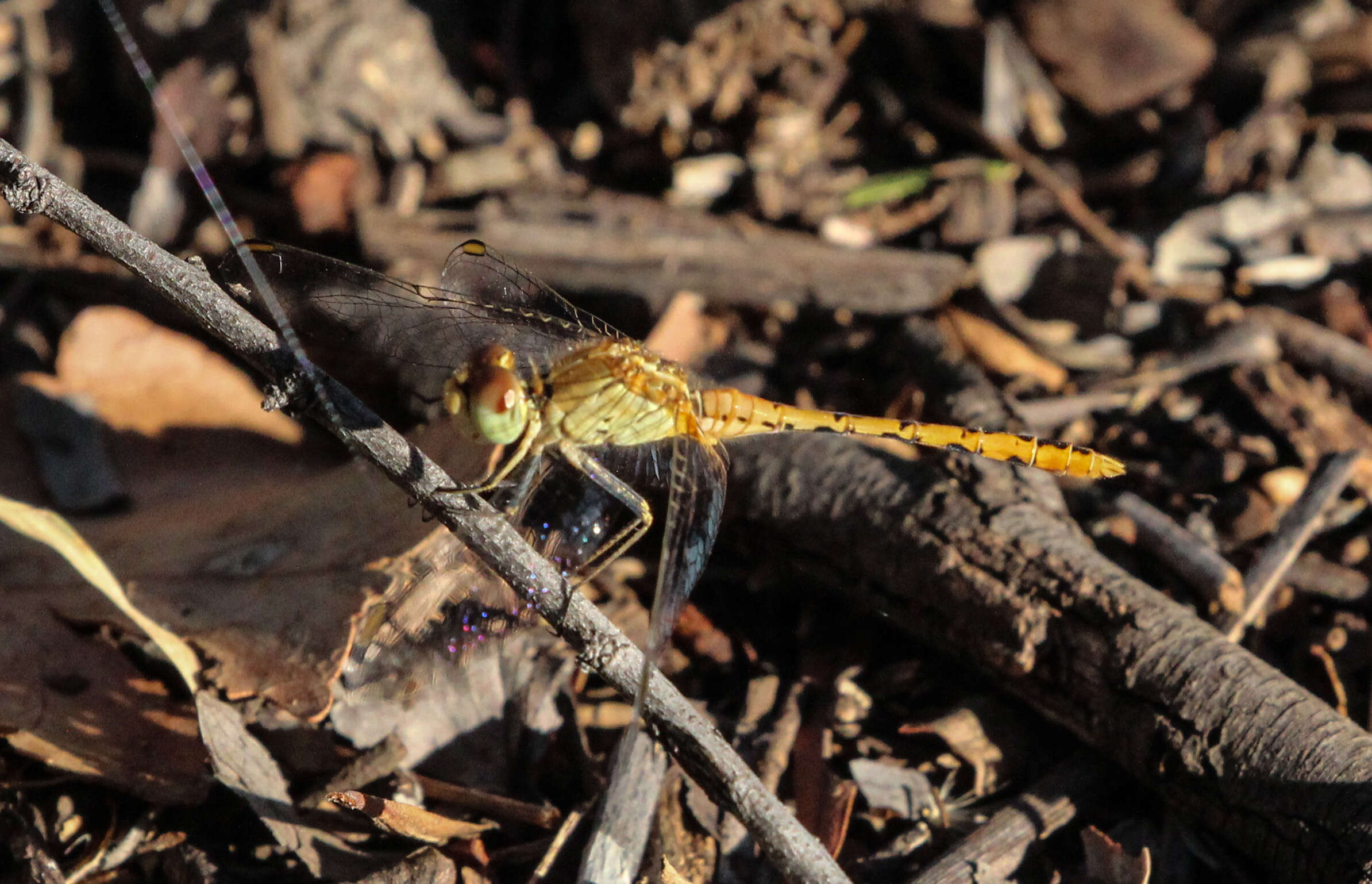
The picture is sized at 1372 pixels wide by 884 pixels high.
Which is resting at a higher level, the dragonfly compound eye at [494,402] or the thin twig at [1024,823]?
the dragonfly compound eye at [494,402]

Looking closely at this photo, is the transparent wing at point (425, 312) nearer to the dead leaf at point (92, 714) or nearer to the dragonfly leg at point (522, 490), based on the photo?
the dragonfly leg at point (522, 490)

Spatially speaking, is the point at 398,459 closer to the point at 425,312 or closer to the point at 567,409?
the point at 567,409

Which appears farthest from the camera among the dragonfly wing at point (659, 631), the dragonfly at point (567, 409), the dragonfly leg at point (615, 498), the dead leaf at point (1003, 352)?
the dead leaf at point (1003, 352)

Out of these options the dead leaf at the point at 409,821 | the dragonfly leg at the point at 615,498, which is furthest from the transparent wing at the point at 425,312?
the dead leaf at the point at 409,821

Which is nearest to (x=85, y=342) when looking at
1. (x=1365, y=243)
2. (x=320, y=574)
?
(x=320, y=574)

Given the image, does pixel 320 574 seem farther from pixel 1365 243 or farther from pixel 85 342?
pixel 1365 243

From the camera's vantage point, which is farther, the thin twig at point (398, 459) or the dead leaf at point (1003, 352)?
the dead leaf at point (1003, 352)

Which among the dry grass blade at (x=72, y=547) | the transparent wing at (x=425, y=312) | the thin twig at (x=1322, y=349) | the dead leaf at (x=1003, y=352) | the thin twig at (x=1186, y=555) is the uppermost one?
the transparent wing at (x=425, y=312)

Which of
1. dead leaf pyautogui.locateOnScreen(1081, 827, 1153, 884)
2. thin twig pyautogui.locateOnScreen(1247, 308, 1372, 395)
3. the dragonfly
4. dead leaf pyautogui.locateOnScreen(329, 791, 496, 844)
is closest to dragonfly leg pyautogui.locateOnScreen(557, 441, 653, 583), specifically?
the dragonfly

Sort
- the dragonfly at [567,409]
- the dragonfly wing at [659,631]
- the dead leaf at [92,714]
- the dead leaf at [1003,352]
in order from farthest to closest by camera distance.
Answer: the dead leaf at [1003,352]
the dragonfly at [567,409]
the dead leaf at [92,714]
the dragonfly wing at [659,631]
